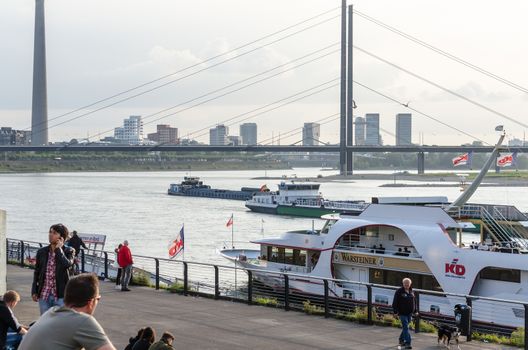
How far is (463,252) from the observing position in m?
21.3

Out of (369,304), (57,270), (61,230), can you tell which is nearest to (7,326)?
(61,230)

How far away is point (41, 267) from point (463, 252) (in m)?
13.3

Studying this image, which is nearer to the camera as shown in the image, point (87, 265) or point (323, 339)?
point (323, 339)

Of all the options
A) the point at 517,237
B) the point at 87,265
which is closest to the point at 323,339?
the point at 87,265

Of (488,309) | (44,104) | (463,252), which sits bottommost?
(488,309)

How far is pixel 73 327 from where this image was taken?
455 centimetres

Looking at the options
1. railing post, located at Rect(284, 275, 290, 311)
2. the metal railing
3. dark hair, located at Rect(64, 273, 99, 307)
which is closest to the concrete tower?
the metal railing

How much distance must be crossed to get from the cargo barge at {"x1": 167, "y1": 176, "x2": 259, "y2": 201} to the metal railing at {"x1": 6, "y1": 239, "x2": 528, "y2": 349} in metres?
68.9

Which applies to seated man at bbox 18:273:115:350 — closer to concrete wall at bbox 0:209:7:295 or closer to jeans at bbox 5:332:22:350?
jeans at bbox 5:332:22:350

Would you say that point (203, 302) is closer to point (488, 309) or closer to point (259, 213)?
point (488, 309)

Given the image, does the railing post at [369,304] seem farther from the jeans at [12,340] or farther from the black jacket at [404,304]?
the jeans at [12,340]

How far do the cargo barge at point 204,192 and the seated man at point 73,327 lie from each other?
99.0 meters

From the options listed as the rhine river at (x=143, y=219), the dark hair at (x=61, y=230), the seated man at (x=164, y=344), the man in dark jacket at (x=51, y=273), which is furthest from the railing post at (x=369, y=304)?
the rhine river at (x=143, y=219)

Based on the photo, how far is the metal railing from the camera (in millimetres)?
13570
